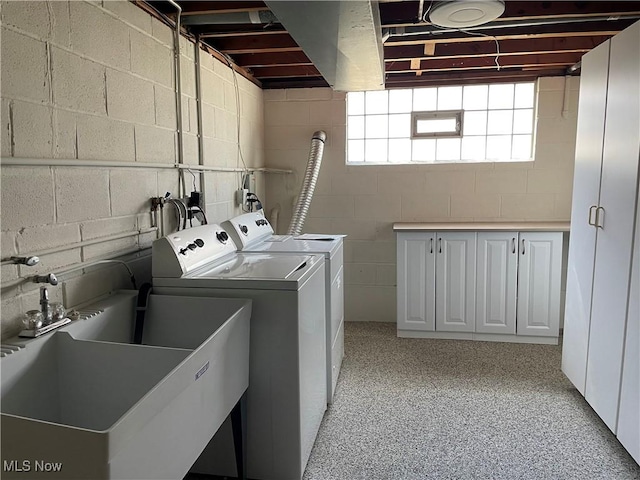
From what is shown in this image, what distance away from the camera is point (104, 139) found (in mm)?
1963

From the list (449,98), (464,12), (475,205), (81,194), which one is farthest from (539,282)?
(81,194)

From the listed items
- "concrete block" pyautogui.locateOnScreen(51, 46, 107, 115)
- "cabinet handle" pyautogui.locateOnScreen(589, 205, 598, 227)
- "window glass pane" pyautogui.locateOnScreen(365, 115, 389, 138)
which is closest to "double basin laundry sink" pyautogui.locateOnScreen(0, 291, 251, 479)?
"concrete block" pyautogui.locateOnScreen(51, 46, 107, 115)

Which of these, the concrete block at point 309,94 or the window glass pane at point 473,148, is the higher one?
the concrete block at point 309,94

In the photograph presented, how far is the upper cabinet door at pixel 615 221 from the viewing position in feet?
7.26

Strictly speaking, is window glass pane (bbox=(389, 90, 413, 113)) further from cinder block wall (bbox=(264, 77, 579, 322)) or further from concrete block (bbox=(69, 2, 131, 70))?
concrete block (bbox=(69, 2, 131, 70))

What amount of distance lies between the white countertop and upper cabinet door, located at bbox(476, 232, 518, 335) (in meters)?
0.05

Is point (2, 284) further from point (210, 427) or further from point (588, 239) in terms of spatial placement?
point (588, 239)

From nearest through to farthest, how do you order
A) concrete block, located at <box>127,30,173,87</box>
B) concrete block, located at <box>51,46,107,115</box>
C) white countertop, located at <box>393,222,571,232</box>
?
concrete block, located at <box>51,46,107,115</box>, concrete block, located at <box>127,30,173,87</box>, white countertop, located at <box>393,222,571,232</box>

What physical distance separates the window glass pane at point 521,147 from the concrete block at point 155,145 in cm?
301

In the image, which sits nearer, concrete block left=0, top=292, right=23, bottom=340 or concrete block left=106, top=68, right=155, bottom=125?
concrete block left=0, top=292, right=23, bottom=340

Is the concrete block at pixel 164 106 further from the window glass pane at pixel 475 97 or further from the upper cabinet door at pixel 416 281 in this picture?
the window glass pane at pixel 475 97

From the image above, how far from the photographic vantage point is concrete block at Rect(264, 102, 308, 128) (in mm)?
4324

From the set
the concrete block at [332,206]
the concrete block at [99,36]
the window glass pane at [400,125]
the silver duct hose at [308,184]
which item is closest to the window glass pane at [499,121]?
the window glass pane at [400,125]

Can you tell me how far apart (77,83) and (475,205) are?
332 cm
